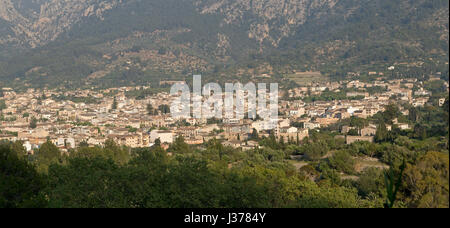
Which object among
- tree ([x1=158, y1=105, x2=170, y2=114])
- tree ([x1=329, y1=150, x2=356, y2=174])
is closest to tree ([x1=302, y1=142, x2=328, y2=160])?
tree ([x1=329, y1=150, x2=356, y2=174])

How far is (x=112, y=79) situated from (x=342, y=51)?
124 feet

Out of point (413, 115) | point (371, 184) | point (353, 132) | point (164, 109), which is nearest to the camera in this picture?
point (371, 184)

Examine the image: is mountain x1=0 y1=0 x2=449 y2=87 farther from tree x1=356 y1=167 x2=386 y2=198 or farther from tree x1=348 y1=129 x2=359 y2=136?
tree x1=356 y1=167 x2=386 y2=198

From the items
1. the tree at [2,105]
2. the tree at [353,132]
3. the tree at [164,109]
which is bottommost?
the tree at [353,132]

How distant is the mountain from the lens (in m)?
71.4

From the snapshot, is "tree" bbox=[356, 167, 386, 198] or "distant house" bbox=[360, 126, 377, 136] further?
"distant house" bbox=[360, 126, 377, 136]

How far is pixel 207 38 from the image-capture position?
350 ft

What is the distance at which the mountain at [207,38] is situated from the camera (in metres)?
71.4

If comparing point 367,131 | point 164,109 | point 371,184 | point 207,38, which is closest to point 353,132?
point 367,131

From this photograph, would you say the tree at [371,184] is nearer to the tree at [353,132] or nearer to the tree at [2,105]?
the tree at [353,132]

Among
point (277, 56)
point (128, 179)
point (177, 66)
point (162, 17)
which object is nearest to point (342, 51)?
point (277, 56)

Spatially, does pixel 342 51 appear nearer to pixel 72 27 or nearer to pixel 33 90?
pixel 33 90

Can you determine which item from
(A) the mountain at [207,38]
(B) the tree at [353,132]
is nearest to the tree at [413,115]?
(B) the tree at [353,132]

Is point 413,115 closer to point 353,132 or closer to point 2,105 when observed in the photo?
point 353,132
